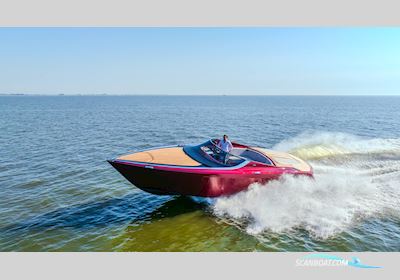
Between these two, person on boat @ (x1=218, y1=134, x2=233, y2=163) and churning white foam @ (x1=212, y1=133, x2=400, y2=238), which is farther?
person on boat @ (x1=218, y1=134, x2=233, y2=163)

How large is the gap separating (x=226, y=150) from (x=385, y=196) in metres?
6.94

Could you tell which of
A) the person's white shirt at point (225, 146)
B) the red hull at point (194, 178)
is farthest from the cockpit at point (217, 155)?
the red hull at point (194, 178)

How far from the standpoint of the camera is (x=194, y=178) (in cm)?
1116

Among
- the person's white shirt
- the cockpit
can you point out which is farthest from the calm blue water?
the person's white shirt

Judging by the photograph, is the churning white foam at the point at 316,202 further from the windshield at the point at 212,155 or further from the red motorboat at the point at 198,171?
the windshield at the point at 212,155

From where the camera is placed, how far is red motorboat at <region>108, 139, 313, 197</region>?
11180 millimetres

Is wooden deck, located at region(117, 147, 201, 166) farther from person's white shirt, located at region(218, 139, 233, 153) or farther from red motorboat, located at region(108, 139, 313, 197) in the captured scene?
person's white shirt, located at region(218, 139, 233, 153)

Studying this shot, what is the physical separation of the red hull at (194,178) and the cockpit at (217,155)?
0.57 meters

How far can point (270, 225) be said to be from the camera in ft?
34.8

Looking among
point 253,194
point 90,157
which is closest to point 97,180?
point 90,157

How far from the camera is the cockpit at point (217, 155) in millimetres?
12125

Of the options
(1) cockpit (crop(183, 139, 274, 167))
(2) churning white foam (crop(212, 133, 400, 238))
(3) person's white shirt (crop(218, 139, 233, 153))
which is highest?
(3) person's white shirt (crop(218, 139, 233, 153))

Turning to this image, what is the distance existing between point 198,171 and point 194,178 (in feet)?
1.01
